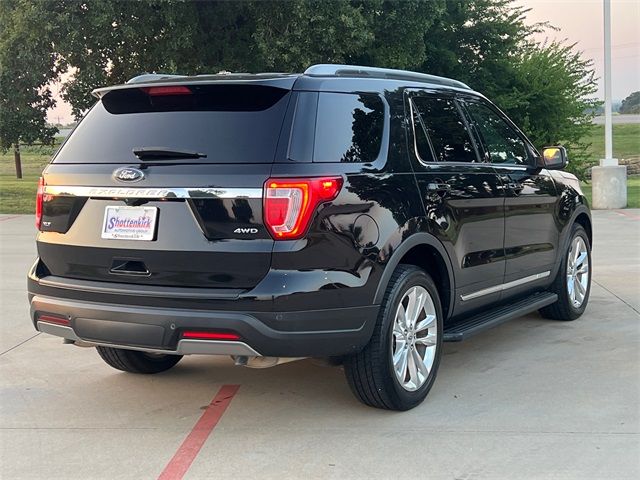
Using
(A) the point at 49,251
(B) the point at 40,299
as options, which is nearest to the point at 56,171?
(A) the point at 49,251

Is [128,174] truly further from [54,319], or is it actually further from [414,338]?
[414,338]

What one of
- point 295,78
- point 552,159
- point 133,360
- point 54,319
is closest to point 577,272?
point 552,159

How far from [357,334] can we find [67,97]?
16791mm

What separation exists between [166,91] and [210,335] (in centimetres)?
137

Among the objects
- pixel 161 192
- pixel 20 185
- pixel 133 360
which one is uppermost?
pixel 161 192

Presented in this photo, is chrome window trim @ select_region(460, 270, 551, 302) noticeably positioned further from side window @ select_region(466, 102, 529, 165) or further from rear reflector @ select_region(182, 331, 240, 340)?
rear reflector @ select_region(182, 331, 240, 340)

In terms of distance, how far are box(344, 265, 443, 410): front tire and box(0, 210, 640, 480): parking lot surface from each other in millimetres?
144

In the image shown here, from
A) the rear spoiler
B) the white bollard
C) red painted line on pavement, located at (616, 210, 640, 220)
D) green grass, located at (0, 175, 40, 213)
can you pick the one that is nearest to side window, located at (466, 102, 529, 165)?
the rear spoiler

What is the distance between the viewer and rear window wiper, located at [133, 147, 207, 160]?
3.75 meters

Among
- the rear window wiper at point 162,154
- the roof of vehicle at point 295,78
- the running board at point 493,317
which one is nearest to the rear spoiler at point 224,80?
the roof of vehicle at point 295,78

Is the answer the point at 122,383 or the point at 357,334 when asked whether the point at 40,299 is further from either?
the point at 357,334

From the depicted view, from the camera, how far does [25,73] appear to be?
18297 millimetres

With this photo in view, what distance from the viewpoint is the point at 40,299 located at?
4.04 metres

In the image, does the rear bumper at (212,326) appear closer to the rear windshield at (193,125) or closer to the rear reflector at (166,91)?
the rear windshield at (193,125)
